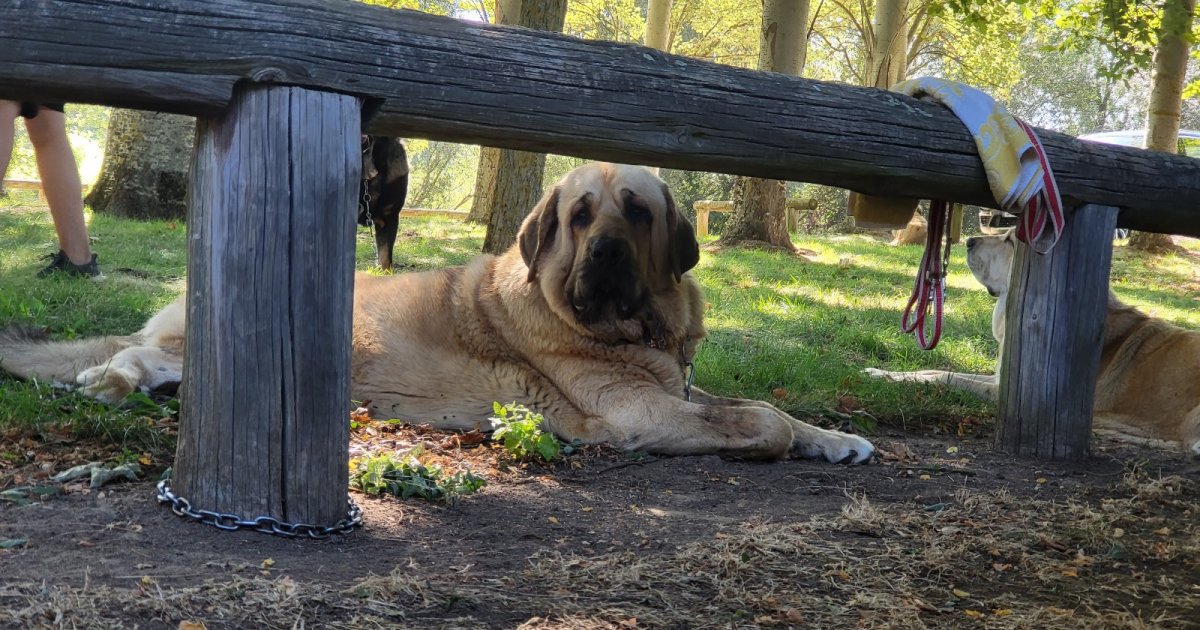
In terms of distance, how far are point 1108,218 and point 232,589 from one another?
13.2 ft

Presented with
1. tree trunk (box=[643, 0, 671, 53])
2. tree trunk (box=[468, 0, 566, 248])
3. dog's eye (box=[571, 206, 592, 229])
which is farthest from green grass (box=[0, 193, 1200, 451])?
tree trunk (box=[643, 0, 671, 53])

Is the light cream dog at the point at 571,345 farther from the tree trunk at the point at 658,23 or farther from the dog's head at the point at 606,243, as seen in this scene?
the tree trunk at the point at 658,23

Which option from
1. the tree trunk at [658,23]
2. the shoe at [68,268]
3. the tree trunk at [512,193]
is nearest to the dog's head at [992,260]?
the tree trunk at [512,193]

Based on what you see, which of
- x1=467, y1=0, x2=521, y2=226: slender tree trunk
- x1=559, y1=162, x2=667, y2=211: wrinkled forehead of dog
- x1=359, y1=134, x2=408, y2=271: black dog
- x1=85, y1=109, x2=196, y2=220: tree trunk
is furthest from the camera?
x1=467, y1=0, x2=521, y2=226: slender tree trunk

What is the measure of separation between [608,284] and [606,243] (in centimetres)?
21

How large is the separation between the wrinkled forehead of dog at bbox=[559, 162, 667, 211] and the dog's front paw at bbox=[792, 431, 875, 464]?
131cm

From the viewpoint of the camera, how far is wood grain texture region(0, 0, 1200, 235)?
2652mm

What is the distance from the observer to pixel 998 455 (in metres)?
4.67

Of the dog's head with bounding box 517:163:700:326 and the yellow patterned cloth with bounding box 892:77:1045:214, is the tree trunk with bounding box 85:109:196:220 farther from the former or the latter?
the yellow patterned cloth with bounding box 892:77:1045:214

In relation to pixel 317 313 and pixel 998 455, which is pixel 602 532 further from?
pixel 998 455

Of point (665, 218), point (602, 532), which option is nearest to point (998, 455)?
point (665, 218)

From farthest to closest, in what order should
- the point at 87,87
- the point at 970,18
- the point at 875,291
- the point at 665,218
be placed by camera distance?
the point at 875,291 < the point at 970,18 < the point at 665,218 < the point at 87,87

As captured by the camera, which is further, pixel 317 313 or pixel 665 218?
pixel 665 218

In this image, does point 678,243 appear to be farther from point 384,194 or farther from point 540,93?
point 384,194
